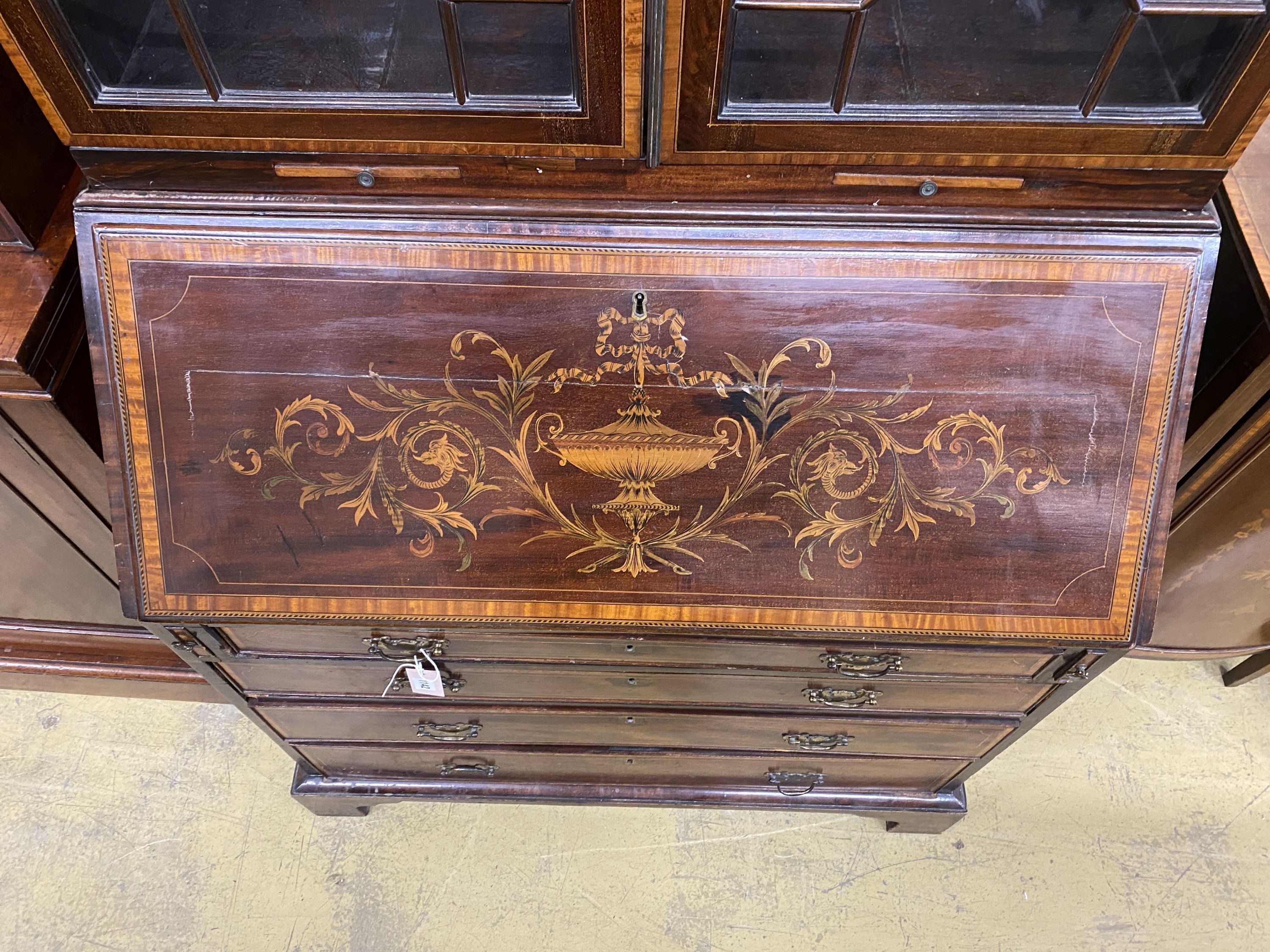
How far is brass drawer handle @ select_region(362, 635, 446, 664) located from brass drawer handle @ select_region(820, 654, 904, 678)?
55cm

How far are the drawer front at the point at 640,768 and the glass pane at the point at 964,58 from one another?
113 centimetres

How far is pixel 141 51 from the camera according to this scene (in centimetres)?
93

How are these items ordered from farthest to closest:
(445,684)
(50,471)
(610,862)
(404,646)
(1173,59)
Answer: (610,862) < (50,471) < (445,684) < (404,646) < (1173,59)

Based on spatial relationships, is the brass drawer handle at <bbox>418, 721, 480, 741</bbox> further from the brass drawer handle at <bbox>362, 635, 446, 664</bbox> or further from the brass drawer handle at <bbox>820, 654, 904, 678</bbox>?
the brass drawer handle at <bbox>820, 654, 904, 678</bbox>

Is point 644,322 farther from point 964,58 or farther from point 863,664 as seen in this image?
point 863,664

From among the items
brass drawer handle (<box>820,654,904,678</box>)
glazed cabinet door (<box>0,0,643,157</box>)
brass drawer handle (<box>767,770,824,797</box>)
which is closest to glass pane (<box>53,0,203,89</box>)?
glazed cabinet door (<box>0,0,643,157</box>)

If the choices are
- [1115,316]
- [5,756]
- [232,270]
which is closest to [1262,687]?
[1115,316]

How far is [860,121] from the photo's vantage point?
93 centimetres

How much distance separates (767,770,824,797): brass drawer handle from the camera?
5.37 ft

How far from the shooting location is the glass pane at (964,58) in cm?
91

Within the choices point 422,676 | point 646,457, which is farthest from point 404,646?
point 646,457

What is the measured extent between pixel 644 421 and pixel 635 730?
67cm

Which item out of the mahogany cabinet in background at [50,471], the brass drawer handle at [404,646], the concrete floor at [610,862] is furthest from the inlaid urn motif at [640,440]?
the concrete floor at [610,862]

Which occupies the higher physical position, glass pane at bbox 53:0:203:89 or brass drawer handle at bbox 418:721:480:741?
glass pane at bbox 53:0:203:89
